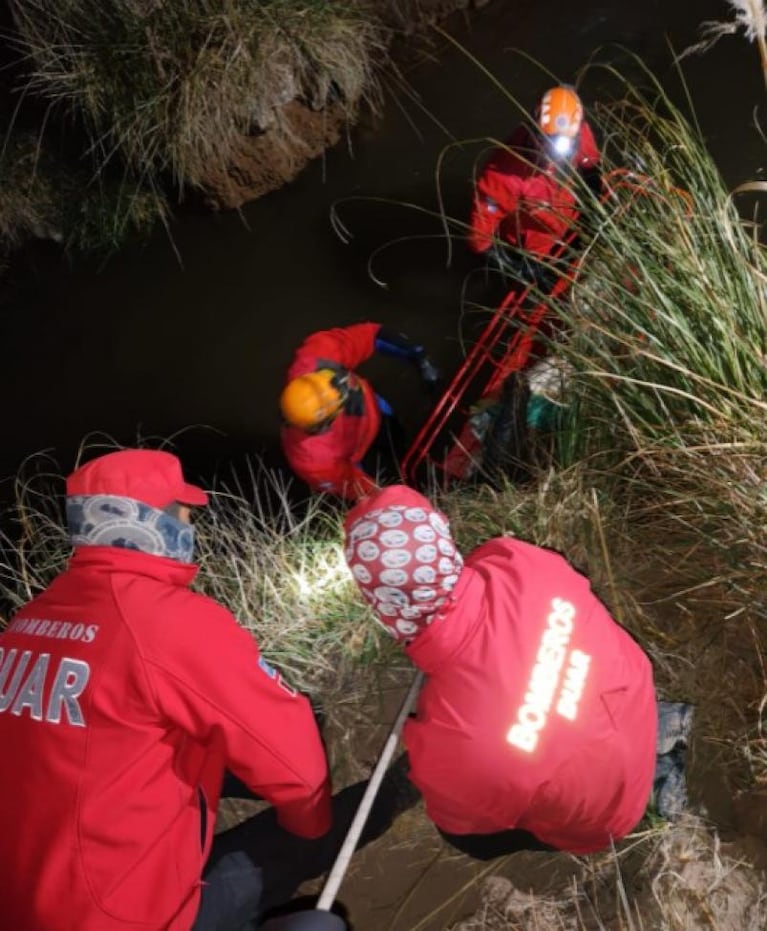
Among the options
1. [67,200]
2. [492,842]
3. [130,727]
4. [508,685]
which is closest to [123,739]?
[130,727]

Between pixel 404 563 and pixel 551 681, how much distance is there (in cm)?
43

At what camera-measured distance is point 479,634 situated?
1.82m

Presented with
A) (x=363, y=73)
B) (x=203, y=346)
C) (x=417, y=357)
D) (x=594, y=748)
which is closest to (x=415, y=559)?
(x=594, y=748)

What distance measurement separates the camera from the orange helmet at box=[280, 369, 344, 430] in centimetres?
360

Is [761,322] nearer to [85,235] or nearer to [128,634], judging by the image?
[128,634]

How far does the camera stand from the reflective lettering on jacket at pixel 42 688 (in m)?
1.76

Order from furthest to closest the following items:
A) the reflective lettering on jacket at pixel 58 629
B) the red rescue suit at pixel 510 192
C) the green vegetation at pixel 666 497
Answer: the red rescue suit at pixel 510 192, the green vegetation at pixel 666 497, the reflective lettering on jacket at pixel 58 629

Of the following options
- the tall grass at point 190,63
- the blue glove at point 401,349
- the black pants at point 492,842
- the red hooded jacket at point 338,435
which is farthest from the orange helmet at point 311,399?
the tall grass at point 190,63

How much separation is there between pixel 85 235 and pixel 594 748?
555 cm

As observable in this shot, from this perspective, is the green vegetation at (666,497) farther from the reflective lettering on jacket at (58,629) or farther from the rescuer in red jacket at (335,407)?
the reflective lettering on jacket at (58,629)

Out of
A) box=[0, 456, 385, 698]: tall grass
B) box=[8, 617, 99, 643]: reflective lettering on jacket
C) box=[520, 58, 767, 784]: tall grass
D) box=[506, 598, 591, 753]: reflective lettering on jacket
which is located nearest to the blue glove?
box=[0, 456, 385, 698]: tall grass

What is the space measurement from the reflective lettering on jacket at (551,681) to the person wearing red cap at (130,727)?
606mm

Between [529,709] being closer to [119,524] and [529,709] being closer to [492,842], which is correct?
[492,842]

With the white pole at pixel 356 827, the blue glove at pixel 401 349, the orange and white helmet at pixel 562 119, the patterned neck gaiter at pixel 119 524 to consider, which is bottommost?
the white pole at pixel 356 827
